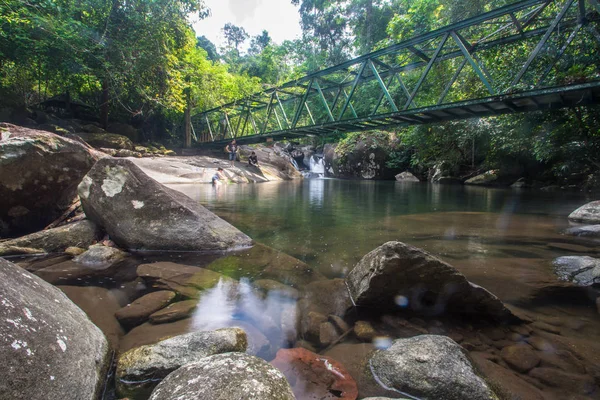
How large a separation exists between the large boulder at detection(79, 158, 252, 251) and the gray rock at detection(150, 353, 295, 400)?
9.50 feet

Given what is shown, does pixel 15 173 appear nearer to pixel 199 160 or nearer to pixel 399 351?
pixel 399 351

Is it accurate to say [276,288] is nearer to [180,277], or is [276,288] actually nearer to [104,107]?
[180,277]

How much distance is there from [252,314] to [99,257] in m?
2.34

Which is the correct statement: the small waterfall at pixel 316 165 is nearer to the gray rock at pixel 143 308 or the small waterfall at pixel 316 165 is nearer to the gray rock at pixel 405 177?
the gray rock at pixel 405 177

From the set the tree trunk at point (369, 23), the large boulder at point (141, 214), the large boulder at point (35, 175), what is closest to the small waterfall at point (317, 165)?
the tree trunk at point (369, 23)

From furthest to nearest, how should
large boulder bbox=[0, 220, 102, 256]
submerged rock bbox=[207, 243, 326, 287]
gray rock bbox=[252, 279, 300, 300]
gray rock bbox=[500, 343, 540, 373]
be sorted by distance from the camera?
1. large boulder bbox=[0, 220, 102, 256]
2. submerged rock bbox=[207, 243, 326, 287]
3. gray rock bbox=[252, 279, 300, 300]
4. gray rock bbox=[500, 343, 540, 373]

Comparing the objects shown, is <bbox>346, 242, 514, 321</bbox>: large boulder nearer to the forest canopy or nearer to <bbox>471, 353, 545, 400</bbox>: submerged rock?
<bbox>471, 353, 545, 400</bbox>: submerged rock

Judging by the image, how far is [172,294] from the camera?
9.01 ft

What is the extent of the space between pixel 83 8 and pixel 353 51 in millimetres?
32378

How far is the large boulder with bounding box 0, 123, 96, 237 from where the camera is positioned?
4.06 metres

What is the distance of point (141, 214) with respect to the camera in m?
4.11

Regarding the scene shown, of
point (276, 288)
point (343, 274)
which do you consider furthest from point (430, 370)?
point (343, 274)

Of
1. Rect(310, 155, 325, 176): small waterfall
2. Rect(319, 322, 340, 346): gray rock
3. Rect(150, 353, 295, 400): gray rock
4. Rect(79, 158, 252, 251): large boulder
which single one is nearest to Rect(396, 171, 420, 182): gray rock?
Rect(310, 155, 325, 176): small waterfall

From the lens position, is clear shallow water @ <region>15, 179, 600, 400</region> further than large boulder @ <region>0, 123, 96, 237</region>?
No
